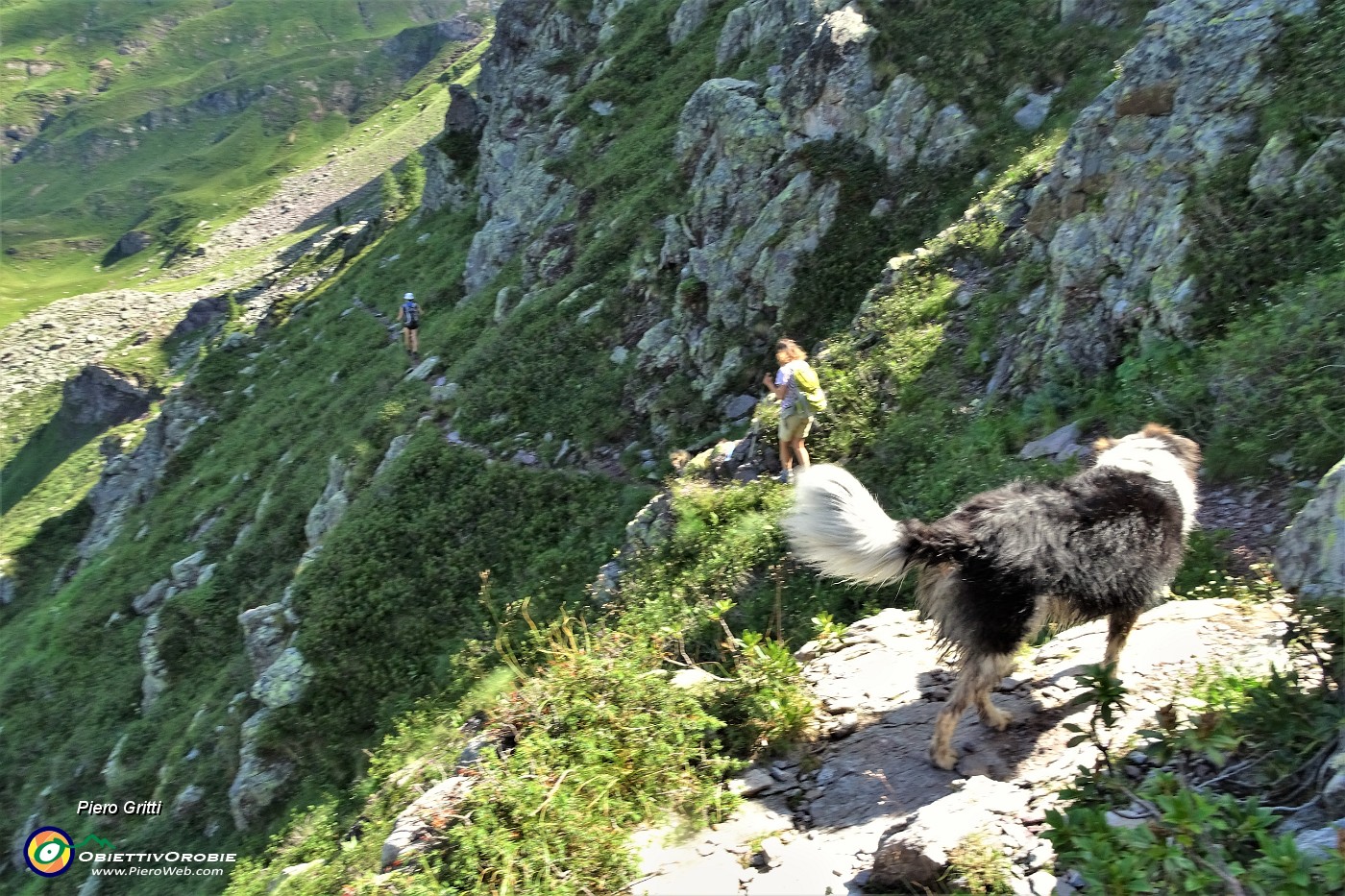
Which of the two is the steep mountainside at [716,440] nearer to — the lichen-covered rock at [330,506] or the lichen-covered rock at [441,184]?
the lichen-covered rock at [330,506]

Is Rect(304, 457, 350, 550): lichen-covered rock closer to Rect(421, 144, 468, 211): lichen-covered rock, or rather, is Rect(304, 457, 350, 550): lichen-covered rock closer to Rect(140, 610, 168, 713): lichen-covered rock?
Rect(140, 610, 168, 713): lichen-covered rock

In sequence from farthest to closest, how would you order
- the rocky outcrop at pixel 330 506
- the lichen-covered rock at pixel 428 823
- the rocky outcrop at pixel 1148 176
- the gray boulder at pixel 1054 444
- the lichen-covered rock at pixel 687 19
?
the lichen-covered rock at pixel 687 19, the rocky outcrop at pixel 330 506, the rocky outcrop at pixel 1148 176, the gray boulder at pixel 1054 444, the lichen-covered rock at pixel 428 823

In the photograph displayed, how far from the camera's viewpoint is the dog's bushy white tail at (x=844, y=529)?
5859 millimetres

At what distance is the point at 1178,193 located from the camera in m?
10.7

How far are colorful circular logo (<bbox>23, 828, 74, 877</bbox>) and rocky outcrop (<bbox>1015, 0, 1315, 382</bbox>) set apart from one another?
85.2ft

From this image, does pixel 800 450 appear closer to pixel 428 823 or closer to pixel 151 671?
pixel 428 823

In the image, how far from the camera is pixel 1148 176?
11328 mm

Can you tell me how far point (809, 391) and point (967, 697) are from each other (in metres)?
6.71

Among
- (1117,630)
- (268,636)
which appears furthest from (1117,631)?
(268,636)

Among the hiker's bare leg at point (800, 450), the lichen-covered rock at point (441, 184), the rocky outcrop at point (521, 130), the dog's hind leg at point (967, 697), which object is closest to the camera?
the dog's hind leg at point (967, 697)

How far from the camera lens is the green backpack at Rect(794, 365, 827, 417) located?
12.0 meters

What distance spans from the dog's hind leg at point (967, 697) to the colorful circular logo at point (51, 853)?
23554 mm

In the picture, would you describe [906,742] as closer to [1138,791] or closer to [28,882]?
[1138,791]

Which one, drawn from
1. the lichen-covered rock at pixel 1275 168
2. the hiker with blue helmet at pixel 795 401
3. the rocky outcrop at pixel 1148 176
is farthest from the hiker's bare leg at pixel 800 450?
the lichen-covered rock at pixel 1275 168
